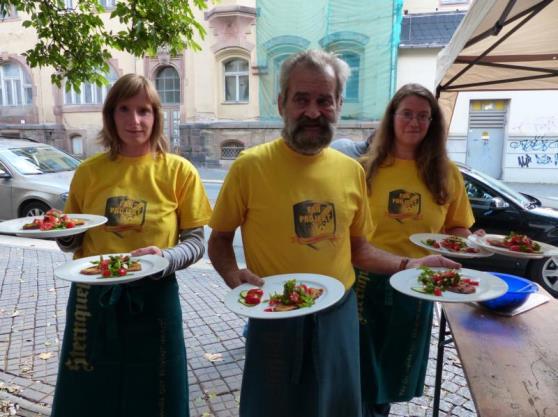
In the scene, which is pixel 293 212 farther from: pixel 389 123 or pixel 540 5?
pixel 540 5

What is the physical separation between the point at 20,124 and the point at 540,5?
79.0 ft

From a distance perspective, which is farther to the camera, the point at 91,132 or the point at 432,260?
the point at 91,132

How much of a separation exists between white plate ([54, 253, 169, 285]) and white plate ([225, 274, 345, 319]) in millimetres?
382

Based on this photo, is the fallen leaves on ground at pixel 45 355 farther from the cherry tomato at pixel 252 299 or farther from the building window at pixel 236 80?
the building window at pixel 236 80

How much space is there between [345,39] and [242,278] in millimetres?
18922

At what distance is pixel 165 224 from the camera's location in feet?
7.32

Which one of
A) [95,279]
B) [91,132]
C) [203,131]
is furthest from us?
[91,132]

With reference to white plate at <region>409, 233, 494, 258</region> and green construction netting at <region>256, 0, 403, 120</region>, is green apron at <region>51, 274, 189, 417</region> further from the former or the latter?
green construction netting at <region>256, 0, 403, 120</region>

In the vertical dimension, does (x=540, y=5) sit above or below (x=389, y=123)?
above

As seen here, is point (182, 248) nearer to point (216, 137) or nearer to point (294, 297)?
point (294, 297)

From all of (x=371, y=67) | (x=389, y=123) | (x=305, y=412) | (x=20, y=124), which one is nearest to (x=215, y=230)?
(x=305, y=412)

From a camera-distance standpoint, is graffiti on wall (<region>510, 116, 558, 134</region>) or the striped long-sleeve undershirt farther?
graffiti on wall (<region>510, 116, 558, 134</region>)

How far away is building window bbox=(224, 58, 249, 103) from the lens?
20141mm

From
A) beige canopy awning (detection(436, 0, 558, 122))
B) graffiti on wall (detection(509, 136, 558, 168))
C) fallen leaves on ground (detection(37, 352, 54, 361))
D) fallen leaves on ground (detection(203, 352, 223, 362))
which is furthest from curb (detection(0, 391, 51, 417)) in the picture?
graffiti on wall (detection(509, 136, 558, 168))
